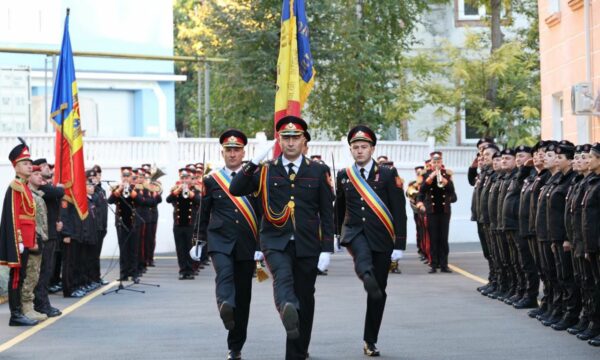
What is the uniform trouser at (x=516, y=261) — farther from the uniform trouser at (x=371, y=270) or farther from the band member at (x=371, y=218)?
the uniform trouser at (x=371, y=270)

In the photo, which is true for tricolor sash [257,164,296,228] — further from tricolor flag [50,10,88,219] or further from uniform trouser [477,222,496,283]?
tricolor flag [50,10,88,219]

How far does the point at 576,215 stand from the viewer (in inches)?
544

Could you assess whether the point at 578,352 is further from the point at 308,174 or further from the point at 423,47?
the point at 423,47

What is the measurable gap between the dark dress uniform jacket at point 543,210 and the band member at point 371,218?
2.39 metres

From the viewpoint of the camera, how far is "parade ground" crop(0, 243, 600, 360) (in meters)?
13.3

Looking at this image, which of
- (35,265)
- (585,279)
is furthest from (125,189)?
(585,279)

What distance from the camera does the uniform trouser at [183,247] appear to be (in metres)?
24.6

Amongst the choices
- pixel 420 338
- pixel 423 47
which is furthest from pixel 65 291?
pixel 423 47

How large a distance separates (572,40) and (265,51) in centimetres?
1457

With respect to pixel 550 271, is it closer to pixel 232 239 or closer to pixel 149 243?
pixel 232 239

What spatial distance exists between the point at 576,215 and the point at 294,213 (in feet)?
11.3

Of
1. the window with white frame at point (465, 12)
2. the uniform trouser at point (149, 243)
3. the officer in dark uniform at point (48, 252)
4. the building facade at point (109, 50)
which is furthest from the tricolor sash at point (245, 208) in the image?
the window with white frame at point (465, 12)

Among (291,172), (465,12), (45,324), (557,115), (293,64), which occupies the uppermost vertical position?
(465,12)

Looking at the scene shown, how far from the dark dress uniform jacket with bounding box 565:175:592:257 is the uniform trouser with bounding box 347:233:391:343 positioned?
6.58 feet
